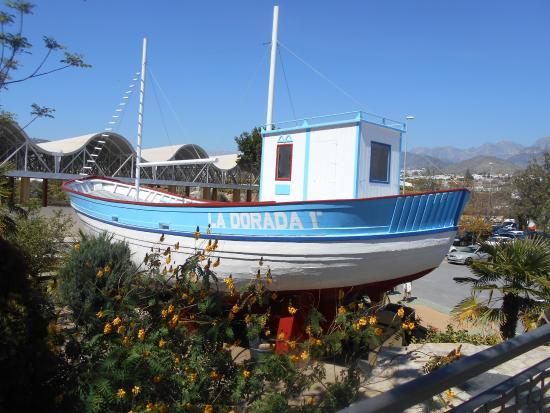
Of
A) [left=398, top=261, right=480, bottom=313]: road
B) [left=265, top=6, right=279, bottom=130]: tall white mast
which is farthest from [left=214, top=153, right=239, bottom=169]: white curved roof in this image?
[left=265, top=6, right=279, bottom=130]: tall white mast

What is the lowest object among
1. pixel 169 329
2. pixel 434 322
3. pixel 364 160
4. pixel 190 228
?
pixel 434 322

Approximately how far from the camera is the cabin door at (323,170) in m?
8.12

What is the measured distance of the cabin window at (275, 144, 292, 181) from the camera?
8.74 meters

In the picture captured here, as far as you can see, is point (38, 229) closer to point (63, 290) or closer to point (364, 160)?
point (63, 290)

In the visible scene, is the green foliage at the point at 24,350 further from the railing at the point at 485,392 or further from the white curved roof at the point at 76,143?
the white curved roof at the point at 76,143

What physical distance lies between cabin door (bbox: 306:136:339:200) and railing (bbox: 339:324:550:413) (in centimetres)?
547

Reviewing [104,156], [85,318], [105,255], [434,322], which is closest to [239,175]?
[104,156]

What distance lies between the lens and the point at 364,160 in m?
7.96

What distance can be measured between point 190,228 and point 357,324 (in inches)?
207

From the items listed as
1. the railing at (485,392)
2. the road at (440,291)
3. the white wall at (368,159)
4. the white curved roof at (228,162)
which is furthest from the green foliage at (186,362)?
the white curved roof at (228,162)

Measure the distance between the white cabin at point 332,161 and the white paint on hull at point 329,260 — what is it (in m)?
1.21

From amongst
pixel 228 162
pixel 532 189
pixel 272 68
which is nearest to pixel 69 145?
pixel 228 162

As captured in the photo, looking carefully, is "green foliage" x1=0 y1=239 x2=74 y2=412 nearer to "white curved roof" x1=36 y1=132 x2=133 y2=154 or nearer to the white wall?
the white wall

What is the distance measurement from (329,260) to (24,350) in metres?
4.97
